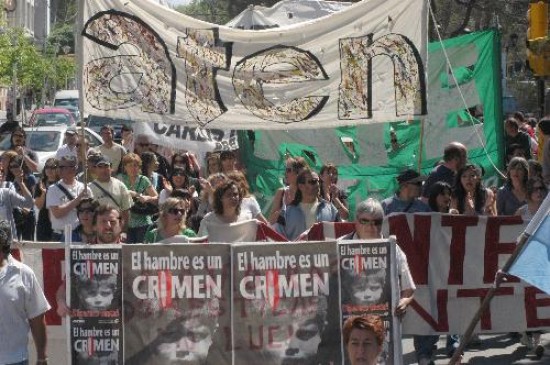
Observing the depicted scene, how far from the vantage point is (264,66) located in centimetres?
1115

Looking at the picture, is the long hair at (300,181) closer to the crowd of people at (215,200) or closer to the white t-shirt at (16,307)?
the crowd of people at (215,200)

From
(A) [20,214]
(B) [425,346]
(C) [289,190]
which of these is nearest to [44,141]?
(A) [20,214]

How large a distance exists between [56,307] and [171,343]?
1.04 metres

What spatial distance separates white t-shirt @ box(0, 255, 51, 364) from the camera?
7.15 m

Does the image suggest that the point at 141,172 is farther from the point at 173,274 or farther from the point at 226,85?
the point at 173,274

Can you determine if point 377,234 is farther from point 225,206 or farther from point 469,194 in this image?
point 469,194

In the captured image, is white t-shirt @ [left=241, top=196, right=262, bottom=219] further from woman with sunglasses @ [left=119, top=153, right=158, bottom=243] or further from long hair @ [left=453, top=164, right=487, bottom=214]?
long hair @ [left=453, top=164, right=487, bottom=214]

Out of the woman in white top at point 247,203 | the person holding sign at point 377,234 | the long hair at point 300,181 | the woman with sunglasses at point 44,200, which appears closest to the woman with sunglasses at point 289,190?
the long hair at point 300,181

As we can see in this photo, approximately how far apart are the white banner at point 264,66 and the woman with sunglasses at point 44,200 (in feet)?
5.64

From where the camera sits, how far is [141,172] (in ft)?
43.1

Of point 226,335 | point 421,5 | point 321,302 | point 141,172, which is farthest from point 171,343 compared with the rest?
point 141,172

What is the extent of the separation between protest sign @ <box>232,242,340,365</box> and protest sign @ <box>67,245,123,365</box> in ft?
2.32

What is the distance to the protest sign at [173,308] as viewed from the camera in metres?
8.22

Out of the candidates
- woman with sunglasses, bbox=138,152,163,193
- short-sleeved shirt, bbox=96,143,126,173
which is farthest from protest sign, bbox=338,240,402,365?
short-sleeved shirt, bbox=96,143,126,173
